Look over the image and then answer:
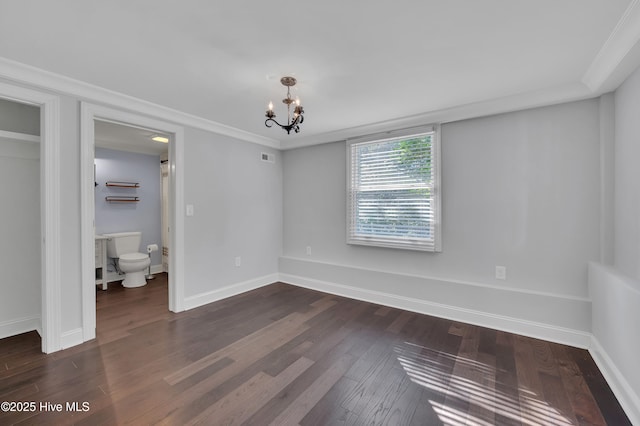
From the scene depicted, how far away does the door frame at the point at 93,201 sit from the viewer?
2.62 metres

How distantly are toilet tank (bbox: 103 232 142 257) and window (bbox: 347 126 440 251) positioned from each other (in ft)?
12.0

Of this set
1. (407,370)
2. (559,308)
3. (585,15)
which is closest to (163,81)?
(585,15)

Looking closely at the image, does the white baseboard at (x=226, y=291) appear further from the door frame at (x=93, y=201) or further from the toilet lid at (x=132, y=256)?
the toilet lid at (x=132, y=256)

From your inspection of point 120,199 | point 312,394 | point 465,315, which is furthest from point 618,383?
point 120,199

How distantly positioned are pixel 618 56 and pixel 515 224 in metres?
1.54

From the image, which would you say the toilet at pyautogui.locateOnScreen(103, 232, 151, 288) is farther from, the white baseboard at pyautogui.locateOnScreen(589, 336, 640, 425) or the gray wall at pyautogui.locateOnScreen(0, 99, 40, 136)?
the white baseboard at pyautogui.locateOnScreen(589, 336, 640, 425)

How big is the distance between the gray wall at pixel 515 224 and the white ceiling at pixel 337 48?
0.31m

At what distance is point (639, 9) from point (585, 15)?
23 cm

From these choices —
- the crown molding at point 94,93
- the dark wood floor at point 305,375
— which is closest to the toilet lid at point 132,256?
the dark wood floor at point 305,375

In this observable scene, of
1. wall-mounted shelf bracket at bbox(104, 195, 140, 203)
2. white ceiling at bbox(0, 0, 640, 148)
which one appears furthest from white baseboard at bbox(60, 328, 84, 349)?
wall-mounted shelf bracket at bbox(104, 195, 140, 203)

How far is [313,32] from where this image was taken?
1.75m

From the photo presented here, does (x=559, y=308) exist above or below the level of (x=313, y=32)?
below

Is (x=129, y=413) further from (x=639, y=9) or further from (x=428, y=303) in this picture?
(x=639, y=9)

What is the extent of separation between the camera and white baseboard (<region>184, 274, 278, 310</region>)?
351 cm
